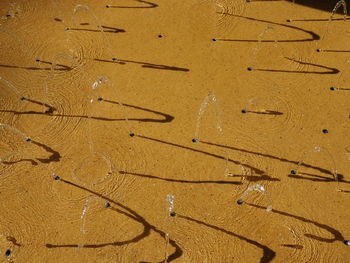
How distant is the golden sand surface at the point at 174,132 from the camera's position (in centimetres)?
759

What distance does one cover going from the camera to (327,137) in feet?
29.6

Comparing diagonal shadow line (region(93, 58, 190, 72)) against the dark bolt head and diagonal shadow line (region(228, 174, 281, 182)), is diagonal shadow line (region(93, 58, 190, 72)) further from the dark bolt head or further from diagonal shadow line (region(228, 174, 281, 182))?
the dark bolt head

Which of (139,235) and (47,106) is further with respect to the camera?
(47,106)

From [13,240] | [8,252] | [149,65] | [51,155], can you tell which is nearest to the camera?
[8,252]

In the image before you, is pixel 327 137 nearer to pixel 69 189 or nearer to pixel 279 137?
pixel 279 137

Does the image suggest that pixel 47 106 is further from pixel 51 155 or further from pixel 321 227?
pixel 321 227

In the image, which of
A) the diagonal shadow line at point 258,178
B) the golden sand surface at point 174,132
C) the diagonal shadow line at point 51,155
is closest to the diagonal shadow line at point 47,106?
the golden sand surface at point 174,132

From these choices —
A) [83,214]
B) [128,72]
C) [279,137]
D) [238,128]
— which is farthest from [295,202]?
[128,72]

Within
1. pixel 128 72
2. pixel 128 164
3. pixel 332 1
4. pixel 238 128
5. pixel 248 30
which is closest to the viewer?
pixel 128 164

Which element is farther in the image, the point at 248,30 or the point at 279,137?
the point at 248,30

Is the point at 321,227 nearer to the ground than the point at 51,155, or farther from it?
farther from it

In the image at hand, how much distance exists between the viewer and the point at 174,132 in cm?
924

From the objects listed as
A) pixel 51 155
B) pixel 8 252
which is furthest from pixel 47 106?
pixel 8 252

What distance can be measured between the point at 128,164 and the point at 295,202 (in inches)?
164
